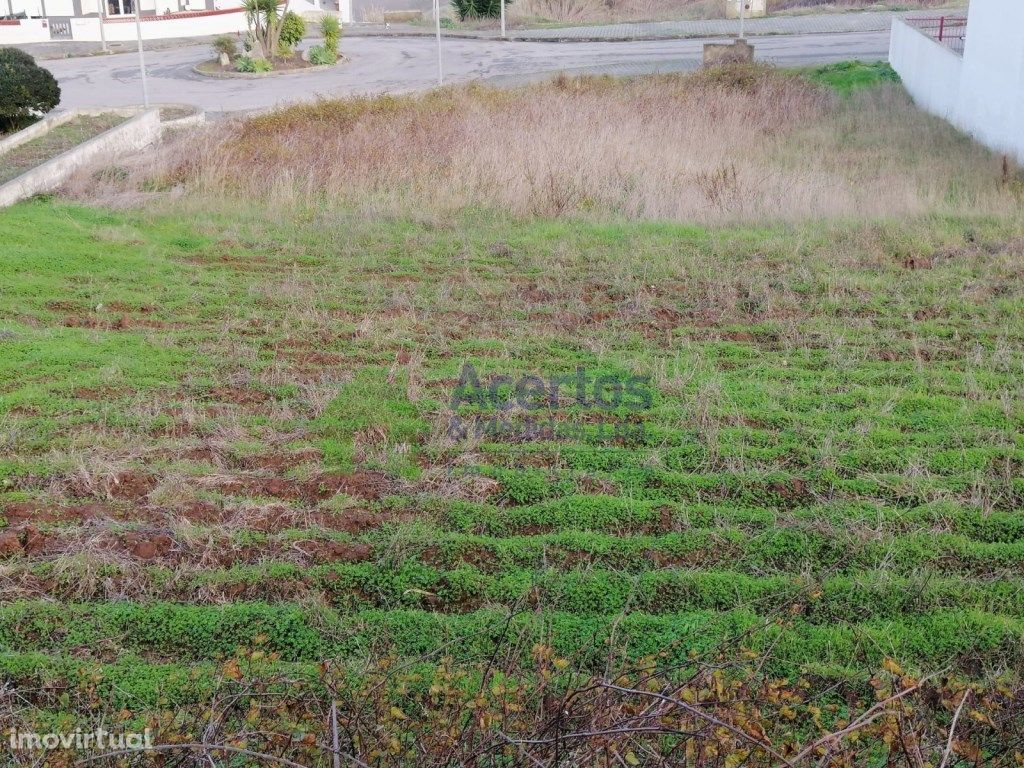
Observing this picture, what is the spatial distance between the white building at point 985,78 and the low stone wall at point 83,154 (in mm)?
13962

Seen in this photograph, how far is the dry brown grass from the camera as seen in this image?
12.1m

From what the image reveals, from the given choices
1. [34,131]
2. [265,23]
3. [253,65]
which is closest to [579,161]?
[34,131]

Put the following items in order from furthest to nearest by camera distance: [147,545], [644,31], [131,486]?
[644,31] → [131,486] → [147,545]

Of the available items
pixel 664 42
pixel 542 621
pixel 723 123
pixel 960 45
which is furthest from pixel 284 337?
pixel 664 42

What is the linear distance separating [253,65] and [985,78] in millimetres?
20323

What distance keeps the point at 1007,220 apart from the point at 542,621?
899cm

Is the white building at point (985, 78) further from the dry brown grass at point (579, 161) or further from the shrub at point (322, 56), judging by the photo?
the shrub at point (322, 56)

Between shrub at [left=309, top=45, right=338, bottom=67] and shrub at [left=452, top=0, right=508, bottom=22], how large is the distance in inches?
523

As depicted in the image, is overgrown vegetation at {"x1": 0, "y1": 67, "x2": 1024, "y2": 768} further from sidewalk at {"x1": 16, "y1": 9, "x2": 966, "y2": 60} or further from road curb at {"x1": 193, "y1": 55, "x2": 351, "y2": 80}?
sidewalk at {"x1": 16, "y1": 9, "x2": 966, "y2": 60}

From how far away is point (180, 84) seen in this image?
88.8 ft

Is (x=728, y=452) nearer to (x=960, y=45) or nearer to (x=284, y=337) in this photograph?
(x=284, y=337)

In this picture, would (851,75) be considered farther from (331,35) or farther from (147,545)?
(147,545)

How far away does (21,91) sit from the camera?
700 inches

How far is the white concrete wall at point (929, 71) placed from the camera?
1850cm
